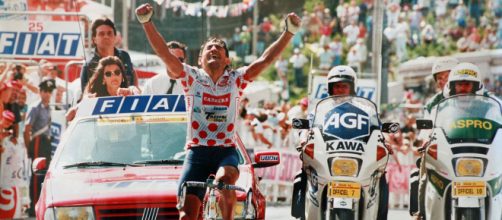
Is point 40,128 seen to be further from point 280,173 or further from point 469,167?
point 469,167

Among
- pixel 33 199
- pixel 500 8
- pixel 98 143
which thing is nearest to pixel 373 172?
pixel 98 143

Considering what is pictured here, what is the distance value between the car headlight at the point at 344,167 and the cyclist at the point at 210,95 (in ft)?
3.23

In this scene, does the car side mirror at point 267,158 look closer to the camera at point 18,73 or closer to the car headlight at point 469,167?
the car headlight at point 469,167

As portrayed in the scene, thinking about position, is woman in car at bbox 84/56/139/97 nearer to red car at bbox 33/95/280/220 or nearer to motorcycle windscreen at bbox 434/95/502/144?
red car at bbox 33/95/280/220

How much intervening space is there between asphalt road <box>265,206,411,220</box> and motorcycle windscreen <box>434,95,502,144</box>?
6530 millimetres

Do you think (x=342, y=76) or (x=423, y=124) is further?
(x=342, y=76)

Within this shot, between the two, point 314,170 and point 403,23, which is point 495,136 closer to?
point 314,170

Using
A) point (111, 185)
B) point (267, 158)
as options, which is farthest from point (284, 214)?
point (111, 185)

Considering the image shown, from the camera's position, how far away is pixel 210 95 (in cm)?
1095

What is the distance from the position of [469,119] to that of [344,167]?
4.14ft

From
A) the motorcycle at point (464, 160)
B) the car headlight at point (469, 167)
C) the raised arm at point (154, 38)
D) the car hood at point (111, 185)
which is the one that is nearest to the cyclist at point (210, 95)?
the raised arm at point (154, 38)

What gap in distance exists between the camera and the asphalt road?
18827 millimetres

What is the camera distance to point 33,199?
58.2 feet

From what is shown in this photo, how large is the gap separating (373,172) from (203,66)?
5.49ft
